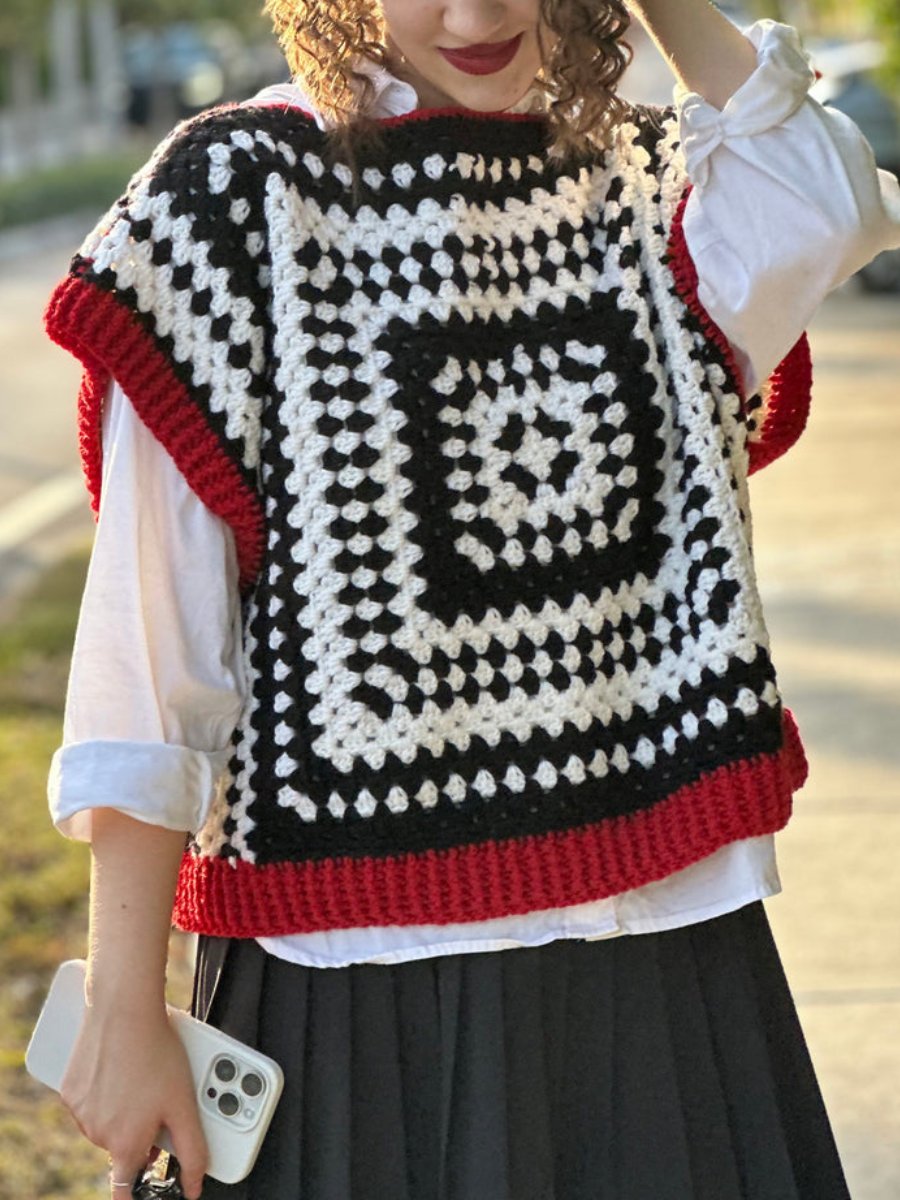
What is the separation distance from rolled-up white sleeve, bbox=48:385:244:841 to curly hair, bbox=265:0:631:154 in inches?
12.7

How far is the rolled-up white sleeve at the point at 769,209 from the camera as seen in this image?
1766 millimetres

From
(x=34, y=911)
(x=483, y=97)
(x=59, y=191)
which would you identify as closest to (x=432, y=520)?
(x=483, y=97)

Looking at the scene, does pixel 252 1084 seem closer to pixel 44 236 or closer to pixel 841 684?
pixel 841 684

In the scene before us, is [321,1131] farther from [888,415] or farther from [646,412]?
[888,415]

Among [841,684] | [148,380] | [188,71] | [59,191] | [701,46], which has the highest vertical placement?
[701,46]

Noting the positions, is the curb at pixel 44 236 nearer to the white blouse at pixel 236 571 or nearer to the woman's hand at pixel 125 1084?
the white blouse at pixel 236 571

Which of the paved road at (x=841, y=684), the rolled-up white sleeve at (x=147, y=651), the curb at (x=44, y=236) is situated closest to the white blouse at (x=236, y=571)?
the rolled-up white sleeve at (x=147, y=651)

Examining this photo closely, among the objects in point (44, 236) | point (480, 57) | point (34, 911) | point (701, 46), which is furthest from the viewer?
point (44, 236)

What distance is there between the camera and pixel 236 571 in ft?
5.54

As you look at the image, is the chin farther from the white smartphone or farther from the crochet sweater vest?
the white smartphone

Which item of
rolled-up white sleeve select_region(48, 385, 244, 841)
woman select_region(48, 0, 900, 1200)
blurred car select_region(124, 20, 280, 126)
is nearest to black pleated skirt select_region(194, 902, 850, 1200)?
woman select_region(48, 0, 900, 1200)

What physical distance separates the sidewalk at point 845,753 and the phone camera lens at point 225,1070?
5.90 ft

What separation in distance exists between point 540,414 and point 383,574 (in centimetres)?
19

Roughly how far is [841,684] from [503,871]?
157 inches
